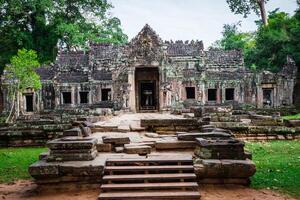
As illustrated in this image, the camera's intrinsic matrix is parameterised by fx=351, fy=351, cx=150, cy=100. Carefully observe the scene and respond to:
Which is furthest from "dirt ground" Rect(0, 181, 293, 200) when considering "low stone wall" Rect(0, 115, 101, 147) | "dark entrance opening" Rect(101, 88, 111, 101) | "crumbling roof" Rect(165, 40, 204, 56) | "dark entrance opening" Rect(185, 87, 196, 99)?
"crumbling roof" Rect(165, 40, 204, 56)

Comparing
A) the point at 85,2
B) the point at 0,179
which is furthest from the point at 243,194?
the point at 85,2

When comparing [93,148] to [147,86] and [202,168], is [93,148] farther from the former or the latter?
[147,86]

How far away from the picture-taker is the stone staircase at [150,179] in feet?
20.5

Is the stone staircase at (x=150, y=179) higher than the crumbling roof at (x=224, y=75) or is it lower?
lower

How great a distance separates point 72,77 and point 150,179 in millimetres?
24245

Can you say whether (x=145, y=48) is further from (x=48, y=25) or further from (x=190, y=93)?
(x=48, y=25)

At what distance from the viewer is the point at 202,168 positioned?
702cm

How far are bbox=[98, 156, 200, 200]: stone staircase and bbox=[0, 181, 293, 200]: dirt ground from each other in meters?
0.32

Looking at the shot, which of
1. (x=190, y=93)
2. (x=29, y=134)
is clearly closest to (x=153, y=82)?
(x=190, y=93)

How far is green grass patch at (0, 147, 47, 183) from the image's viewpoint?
875 cm

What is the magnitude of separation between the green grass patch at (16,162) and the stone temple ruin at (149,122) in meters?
1.17

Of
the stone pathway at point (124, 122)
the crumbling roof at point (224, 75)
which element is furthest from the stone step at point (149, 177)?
the crumbling roof at point (224, 75)

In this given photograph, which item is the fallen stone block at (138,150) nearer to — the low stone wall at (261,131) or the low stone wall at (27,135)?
the low stone wall at (261,131)

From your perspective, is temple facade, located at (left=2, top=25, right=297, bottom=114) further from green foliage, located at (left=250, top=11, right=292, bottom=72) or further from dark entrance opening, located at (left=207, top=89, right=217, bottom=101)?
green foliage, located at (left=250, top=11, right=292, bottom=72)
